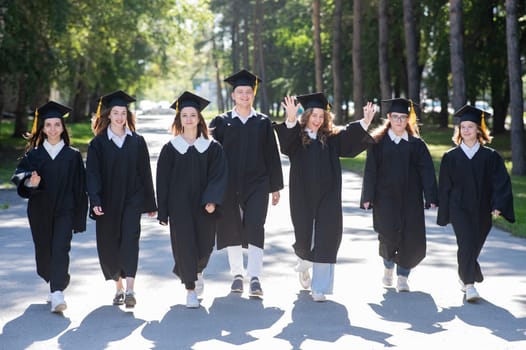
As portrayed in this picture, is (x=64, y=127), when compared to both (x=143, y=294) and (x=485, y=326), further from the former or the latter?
(x=485, y=326)

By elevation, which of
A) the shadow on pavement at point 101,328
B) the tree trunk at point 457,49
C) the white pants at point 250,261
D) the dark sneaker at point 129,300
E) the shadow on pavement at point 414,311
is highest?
the tree trunk at point 457,49

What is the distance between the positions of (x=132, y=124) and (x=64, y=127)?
1.99 ft

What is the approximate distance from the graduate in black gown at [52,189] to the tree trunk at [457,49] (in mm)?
18418

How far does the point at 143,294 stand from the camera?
373 inches

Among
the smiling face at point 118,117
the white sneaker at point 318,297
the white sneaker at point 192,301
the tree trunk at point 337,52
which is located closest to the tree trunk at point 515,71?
the white sneaker at point 318,297

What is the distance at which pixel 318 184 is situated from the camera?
9516 millimetres

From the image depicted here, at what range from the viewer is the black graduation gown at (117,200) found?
894cm

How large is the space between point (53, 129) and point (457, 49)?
18871mm

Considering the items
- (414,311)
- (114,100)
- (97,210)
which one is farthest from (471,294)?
(114,100)

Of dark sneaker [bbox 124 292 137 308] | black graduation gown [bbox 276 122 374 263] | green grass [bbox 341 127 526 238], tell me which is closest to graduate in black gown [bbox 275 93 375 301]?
black graduation gown [bbox 276 122 374 263]

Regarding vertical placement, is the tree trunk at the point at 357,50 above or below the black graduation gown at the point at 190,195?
above

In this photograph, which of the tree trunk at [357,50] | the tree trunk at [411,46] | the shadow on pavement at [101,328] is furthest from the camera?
the tree trunk at [357,50]

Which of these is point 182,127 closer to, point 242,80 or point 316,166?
point 242,80

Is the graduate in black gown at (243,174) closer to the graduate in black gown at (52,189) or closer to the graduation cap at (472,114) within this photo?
the graduate in black gown at (52,189)
